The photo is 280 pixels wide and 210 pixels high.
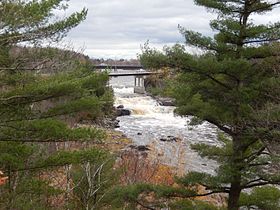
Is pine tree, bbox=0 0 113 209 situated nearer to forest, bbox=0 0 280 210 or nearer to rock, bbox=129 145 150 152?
forest, bbox=0 0 280 210

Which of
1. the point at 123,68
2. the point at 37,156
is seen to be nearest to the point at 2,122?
the point at 37,156

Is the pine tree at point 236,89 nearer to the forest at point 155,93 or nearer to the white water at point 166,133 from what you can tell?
the forest at point 155,93

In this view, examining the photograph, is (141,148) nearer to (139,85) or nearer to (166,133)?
(166,133)

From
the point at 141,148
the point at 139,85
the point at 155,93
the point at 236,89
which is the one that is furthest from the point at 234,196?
the point at 139,85

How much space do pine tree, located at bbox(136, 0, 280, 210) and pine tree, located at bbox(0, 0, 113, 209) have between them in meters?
2.22

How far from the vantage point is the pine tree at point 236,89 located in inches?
392

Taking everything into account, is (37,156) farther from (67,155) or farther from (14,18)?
(14,18)

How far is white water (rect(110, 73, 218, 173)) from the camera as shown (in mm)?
24656

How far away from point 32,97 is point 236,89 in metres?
4.57

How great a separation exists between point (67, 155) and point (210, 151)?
367 centimetres

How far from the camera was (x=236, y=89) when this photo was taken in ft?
33.7

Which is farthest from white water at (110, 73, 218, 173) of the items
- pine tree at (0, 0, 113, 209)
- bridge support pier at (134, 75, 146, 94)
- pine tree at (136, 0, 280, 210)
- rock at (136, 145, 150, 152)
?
bridge support pier at (134, 75, 146, 94)

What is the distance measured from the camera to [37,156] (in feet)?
32.6

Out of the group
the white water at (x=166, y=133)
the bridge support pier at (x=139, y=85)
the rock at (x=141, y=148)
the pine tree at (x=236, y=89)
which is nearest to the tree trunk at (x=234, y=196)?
the pine tree at (x=236, y=89)
